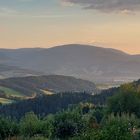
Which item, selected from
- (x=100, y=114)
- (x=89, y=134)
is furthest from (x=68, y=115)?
(x=89, y=134)

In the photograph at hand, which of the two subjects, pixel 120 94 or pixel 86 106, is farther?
pixel 86 106

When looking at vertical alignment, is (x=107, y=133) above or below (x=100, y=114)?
above

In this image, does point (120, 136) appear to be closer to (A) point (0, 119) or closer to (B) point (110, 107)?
(A) point (0, 119)

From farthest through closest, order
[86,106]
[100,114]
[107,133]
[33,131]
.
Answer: [86,106] < [100,114] < [33,131] < [107,133]

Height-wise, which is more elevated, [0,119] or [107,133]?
[107,133]

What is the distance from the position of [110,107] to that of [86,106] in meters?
48.4

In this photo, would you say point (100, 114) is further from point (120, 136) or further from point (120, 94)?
point (120, 136)

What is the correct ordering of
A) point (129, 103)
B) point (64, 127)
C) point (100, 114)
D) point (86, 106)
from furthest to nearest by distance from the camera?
point (86, 106) → point (100, 114) → point (129, 103) → point (64, 127)

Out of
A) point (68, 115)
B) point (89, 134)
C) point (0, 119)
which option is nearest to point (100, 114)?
point (68, 115)

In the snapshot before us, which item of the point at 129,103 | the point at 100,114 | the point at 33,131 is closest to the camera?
the point at 33,131

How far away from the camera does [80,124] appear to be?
93125 millimetres

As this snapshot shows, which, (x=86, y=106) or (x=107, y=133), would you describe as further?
(x=86, y=106)

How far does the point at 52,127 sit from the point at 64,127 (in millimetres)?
4006

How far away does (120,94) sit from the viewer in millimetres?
125000
